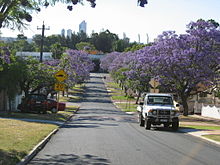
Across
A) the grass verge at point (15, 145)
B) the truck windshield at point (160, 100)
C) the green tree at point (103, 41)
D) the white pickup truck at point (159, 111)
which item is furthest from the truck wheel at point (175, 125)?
the green tree at point (103, 41)

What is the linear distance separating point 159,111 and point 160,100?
4.84ft

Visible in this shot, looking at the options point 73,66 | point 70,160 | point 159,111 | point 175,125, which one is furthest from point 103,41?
point 70,160

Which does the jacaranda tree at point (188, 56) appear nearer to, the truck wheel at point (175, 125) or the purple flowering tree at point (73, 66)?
the truck wheel at point (175, 125)

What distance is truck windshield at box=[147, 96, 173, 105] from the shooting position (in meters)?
24.4

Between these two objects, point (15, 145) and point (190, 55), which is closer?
point (15, 145)

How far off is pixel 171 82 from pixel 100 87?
61880 mm

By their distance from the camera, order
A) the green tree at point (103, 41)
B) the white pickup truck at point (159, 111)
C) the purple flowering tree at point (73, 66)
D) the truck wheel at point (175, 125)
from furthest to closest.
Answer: the green tree at point (103, 41), the purple flowering tree at point (73, 66), the truck wheel at point (175, 125), the white pickup truck at point (159, 111)

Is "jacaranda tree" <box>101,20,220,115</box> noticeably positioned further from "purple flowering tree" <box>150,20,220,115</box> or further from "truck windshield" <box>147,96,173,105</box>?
"truck windshield" <box>147,96,173,105</box>

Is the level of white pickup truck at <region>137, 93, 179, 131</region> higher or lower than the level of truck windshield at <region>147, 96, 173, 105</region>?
lower

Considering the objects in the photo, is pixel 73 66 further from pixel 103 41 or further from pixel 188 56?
pixel 103 41

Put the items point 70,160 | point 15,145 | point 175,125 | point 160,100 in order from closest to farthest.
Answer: point 70,160 < point 15,145 < point 175,125 < point 160,100

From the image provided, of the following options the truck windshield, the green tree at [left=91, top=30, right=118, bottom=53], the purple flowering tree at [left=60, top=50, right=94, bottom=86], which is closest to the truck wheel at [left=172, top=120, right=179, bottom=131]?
the truck windshield

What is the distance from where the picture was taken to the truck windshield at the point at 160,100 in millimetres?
24406

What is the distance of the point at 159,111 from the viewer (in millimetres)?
23188
